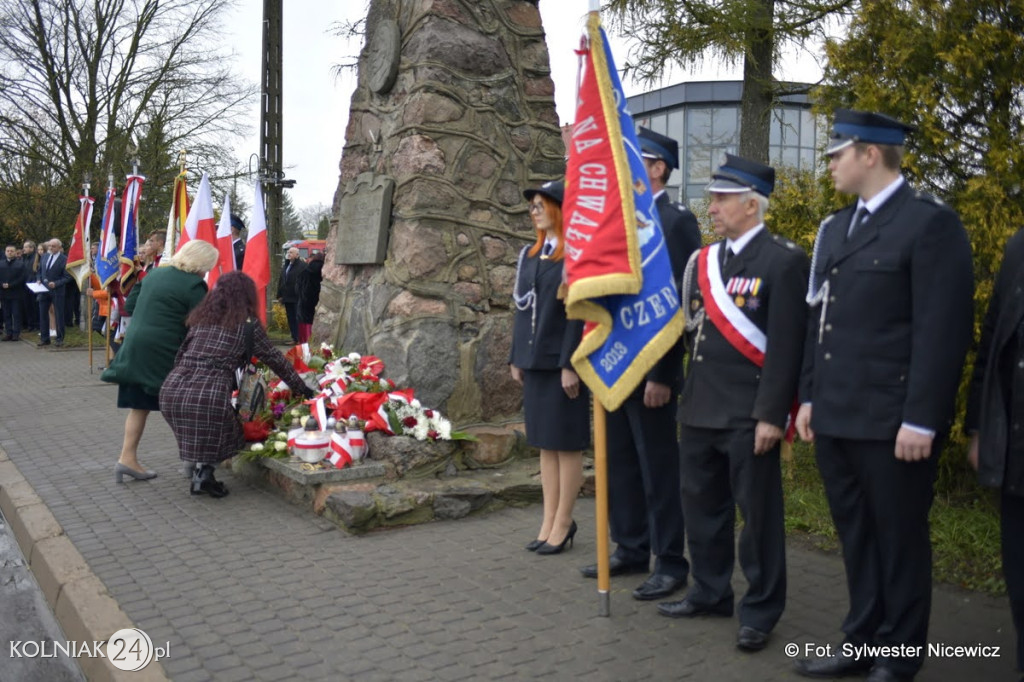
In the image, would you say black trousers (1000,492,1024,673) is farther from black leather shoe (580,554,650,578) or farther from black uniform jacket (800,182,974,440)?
black leather shoe (580,554,650,578)

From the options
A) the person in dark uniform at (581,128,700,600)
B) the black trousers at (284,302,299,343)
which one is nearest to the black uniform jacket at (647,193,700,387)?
the person in dark uniform at (581,128,700,600)

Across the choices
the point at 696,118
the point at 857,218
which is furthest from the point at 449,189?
the point at 696,118

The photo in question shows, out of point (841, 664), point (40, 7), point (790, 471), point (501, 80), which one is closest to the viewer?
point (841, 664)

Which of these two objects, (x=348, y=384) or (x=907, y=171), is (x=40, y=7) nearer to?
(x=348, y=384)

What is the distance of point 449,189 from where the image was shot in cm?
687

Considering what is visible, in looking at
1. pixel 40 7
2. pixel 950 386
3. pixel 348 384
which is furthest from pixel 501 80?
pixel 40 7

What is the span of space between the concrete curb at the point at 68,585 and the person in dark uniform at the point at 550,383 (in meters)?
2.11

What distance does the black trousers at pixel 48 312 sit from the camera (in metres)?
18.3

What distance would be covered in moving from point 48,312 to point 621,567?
16959 mm

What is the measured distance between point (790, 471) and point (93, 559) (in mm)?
4137

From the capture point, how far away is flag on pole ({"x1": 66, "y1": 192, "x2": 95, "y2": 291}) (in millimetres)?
14680

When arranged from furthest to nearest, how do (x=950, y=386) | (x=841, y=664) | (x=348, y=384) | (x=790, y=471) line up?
1. (x=348, y=384)
2. (x=790, y=471)
3. (x=841, y=664)
4. (x=950, y=386)

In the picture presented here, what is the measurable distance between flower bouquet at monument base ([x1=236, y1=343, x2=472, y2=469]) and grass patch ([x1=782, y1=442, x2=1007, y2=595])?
2.19 metres

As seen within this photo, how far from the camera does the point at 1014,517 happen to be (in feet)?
10.6
